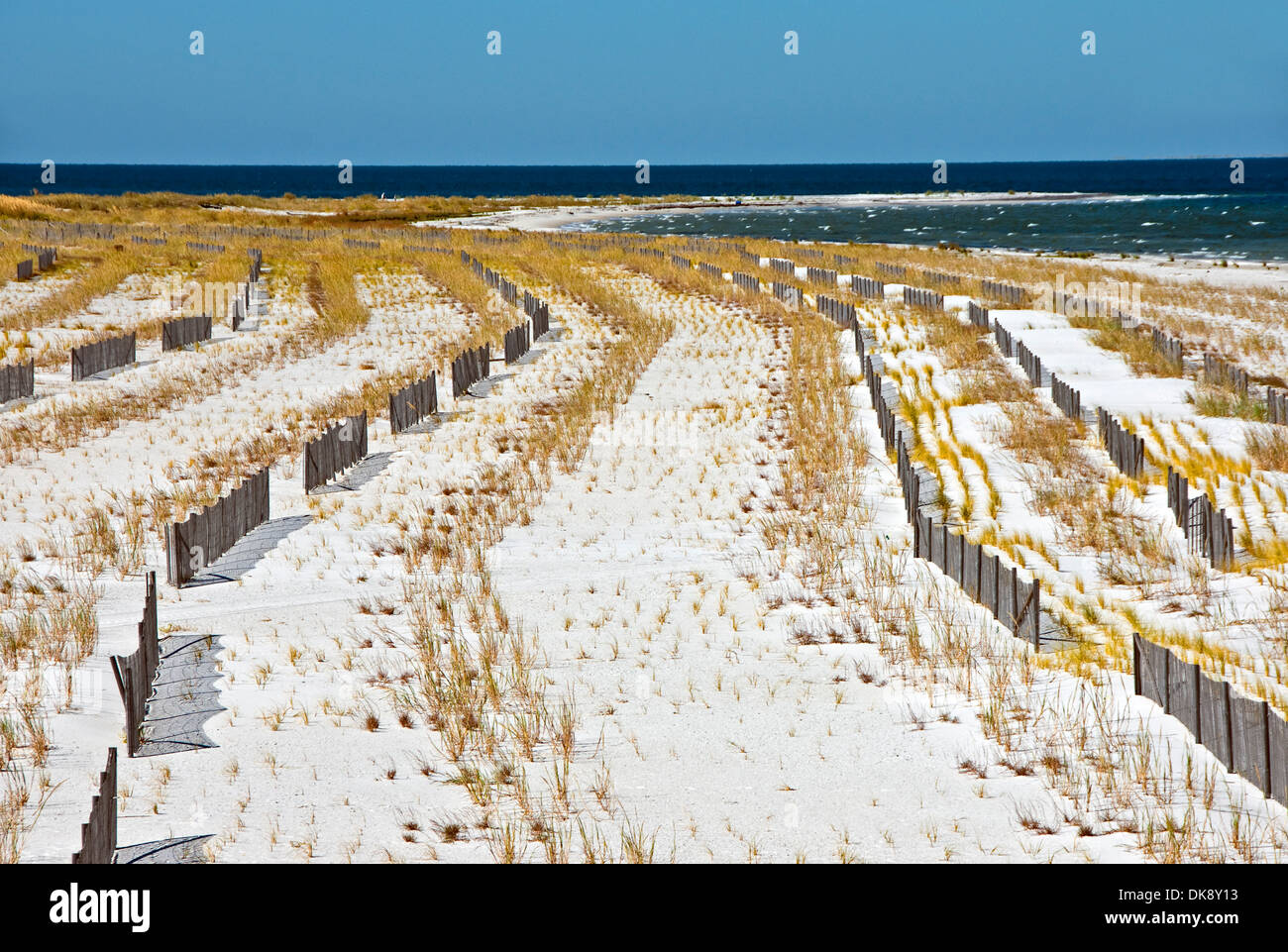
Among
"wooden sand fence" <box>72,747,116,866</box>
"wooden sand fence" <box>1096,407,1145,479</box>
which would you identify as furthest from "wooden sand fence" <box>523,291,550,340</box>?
"wooden sand fence" <box>72,747,116,866</box>

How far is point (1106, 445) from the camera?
10305mm

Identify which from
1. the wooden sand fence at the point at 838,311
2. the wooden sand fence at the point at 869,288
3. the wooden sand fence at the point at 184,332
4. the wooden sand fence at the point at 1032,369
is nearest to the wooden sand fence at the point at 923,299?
the wooden sand fence at the point at 869,288

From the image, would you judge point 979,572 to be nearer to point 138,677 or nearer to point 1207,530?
point 1207,530

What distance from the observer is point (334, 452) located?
10.4 metres

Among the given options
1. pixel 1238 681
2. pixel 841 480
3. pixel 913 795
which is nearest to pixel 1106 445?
pixel 841 480

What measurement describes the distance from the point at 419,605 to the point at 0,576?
2.88m

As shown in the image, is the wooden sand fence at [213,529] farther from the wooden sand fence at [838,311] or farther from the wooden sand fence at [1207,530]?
the wooden sand fence at [838,311]

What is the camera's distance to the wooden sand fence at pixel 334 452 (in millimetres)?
9992

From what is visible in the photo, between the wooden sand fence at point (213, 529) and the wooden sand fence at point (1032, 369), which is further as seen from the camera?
the wooden sand fence at point (1032, 369)

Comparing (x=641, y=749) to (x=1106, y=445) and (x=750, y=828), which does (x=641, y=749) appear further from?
(x=1106, y=445)

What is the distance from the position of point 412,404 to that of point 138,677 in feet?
26.0

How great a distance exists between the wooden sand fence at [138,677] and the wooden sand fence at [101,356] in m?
11.4

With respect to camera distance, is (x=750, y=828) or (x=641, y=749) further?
(x=641, y=749)
